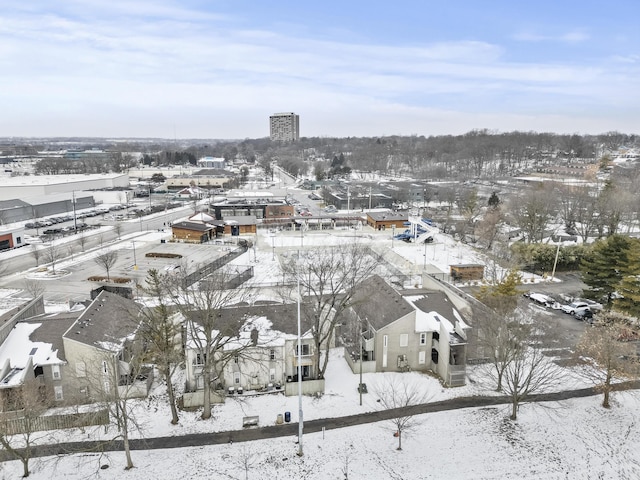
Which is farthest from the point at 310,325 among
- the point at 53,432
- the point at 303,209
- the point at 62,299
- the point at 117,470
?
the point at 303,209

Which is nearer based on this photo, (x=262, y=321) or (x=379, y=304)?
(x=262, y=321)

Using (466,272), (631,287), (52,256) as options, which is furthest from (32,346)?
(631,287)

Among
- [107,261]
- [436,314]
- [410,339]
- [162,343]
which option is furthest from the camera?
[107,261]

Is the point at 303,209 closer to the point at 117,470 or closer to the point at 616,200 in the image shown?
the point at 616,200

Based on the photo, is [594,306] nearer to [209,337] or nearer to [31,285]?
[209,337]

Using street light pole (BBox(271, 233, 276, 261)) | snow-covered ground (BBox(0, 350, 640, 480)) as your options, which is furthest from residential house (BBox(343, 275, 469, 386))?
street light pole (BBox(271, 233, 276, 261))

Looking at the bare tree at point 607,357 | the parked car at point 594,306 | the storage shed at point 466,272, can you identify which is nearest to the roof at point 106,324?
the bare tree at point 607,357
